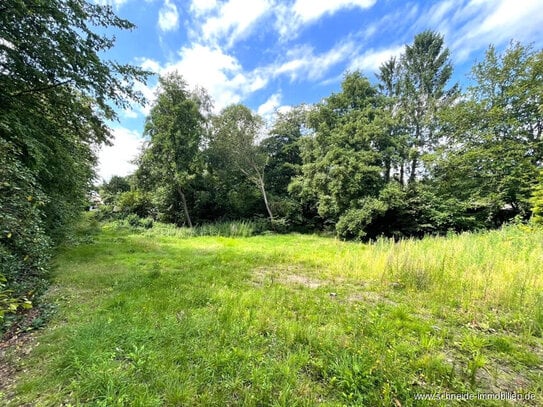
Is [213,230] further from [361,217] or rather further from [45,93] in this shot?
[45,93]

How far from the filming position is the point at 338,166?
1393 cm

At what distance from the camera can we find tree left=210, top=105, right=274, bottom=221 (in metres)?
16.6

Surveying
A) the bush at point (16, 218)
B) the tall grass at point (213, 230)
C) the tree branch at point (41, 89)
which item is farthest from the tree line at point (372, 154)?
the bush at point (16, 218)

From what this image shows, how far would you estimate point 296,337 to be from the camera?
2711mm

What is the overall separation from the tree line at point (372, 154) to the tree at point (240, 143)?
0.26 feet

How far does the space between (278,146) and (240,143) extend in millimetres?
4440

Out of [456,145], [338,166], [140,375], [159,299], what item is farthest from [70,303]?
[456,145]

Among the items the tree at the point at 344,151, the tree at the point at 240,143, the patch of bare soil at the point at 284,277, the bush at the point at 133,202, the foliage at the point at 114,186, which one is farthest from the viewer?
Answer: the foliage at the point at 114,186

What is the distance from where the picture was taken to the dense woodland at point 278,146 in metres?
4.45

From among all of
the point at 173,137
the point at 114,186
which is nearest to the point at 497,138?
the point at 173,137

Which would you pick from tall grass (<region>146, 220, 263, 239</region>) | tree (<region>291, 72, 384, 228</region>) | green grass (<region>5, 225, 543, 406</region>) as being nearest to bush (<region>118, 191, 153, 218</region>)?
tall grass (<region>146, 220, 263, 239</region>)

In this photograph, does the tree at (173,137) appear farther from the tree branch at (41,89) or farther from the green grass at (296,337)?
the green grass at (296,337)

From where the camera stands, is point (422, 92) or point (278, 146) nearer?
point (422, 92)

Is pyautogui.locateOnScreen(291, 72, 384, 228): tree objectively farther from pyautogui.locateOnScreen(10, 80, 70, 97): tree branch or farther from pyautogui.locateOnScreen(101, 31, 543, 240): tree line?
pyautogui.locateOnScreen(10, 80, 70, 97): tree branch
